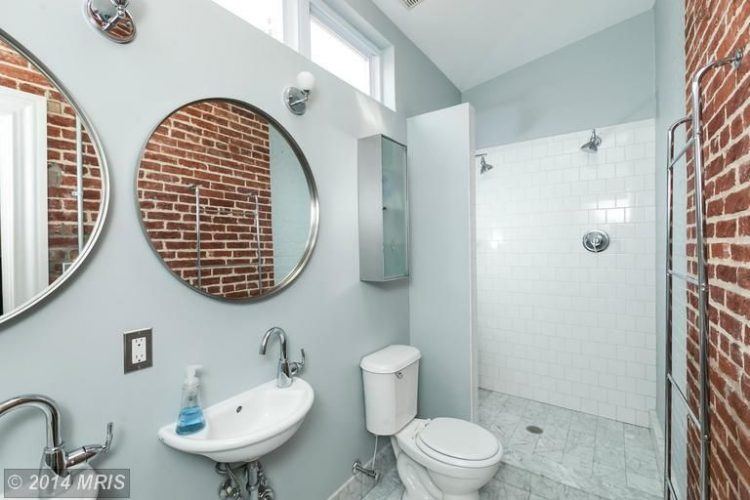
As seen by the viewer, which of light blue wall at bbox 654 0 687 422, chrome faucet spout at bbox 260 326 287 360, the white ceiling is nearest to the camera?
chrome faucet spout at bbox 260 326 287 360

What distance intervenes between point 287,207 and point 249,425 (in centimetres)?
92

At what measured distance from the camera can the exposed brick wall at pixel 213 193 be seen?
3.88ft

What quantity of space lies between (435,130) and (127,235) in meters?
1.84

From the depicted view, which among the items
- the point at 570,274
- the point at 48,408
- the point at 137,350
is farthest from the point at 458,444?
the point at 570,274

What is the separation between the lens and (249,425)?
52.4 inches

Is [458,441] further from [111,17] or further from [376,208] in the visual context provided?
[111,17]

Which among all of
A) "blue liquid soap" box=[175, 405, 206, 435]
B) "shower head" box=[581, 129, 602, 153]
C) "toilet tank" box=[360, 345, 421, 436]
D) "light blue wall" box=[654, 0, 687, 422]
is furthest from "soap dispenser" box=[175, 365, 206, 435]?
"shower head" box=[581, 129, 602, 153]

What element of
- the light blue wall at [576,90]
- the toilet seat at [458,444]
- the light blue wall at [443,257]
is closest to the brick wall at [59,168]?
the toilet seat at [458,444]

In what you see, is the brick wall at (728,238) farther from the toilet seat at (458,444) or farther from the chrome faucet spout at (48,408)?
the chrome faucet spout at (48,408)

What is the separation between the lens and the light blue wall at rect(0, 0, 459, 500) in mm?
939

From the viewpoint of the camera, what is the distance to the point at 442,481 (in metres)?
1.69

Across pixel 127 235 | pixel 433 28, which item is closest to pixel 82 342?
pixel 127 235

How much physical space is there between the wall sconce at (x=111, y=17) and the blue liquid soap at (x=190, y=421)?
118cm

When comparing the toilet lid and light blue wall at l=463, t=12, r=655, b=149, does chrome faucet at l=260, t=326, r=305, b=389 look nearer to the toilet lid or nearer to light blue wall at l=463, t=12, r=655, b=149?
the toilet lid
